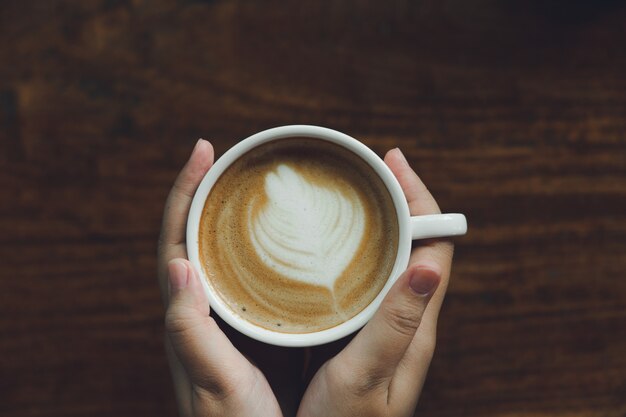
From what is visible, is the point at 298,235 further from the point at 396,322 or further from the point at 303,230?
the point at 396,322

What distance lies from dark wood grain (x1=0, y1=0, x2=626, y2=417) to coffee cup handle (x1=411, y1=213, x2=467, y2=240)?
11.4 inches

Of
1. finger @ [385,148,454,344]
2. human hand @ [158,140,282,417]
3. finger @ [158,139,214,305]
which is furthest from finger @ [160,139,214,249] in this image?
finger @ [385,148,454,344]

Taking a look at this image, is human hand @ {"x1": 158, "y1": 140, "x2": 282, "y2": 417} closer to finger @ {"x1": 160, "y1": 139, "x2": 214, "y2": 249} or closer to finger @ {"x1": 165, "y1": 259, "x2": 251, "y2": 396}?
finger @ {"x1": 165, "y1": 259, "x2": 251, "y2": 396}

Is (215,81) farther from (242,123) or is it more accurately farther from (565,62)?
(565,62)

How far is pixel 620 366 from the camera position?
120 centimetres

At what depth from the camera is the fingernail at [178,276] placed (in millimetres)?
791

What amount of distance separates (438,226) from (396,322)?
163mm

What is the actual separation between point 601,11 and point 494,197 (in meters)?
0.42

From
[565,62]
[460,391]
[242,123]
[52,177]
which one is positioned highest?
[565,62]

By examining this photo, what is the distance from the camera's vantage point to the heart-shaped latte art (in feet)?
2.91

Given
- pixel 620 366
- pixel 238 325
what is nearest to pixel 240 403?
pixel 238 325

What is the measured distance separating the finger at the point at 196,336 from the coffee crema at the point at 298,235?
0.10 meters

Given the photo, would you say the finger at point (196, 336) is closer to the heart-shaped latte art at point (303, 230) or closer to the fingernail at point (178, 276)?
the fingernail at point (178, 276)

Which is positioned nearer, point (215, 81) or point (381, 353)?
point (381, 353)
